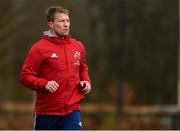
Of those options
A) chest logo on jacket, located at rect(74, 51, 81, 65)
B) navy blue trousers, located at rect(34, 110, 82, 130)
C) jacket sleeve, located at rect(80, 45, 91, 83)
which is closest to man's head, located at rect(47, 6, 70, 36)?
chest logo on jacket, located at rect(74, 51, 81, 65)

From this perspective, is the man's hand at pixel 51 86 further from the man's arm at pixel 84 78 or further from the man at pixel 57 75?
the man's arm at pixel 84 78

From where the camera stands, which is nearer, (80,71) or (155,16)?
(80,71)

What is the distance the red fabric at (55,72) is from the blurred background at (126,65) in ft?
72.4

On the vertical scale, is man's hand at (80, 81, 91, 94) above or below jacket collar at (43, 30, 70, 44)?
below

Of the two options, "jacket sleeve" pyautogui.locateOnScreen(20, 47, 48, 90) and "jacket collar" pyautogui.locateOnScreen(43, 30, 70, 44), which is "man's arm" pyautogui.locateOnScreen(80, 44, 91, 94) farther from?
"jacket sleeve" pyautogui.locateOnScreen(20, 47, 48, 90)

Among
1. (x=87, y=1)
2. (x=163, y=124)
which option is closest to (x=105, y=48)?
(x=87, y=1)

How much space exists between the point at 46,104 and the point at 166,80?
32131mm

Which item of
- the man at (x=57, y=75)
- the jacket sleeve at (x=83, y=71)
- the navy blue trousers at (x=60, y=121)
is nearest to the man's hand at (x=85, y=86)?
the man at (x=57, y=75)

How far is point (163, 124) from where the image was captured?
28094 millimetres

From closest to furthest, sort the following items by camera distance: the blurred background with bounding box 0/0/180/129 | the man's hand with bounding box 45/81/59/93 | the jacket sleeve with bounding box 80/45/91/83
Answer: the man's hand with bounding box 45/81/59/93
the jacket sleeve with bounding box 80/45/91/83
the blurred background with bounding box 0/0/180/129

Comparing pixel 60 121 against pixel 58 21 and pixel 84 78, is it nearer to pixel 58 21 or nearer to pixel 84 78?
pixel 84 78

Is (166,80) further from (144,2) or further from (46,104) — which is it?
(46,104)

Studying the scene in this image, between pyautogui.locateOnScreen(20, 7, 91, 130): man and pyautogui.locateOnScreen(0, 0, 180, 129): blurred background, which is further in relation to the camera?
pyautogui.locateOnScreen(0, 0, 180, 129): blurred background

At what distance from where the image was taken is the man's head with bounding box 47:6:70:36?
711cm
